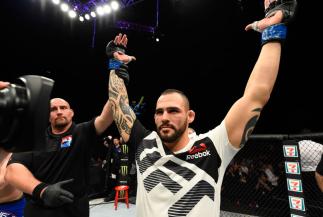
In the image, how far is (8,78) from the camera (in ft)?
31.9

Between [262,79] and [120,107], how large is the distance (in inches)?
37.3

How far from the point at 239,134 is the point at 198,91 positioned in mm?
10691

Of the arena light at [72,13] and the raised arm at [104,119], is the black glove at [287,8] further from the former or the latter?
the arena light at [72,13]

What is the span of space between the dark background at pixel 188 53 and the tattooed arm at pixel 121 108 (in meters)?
6.74

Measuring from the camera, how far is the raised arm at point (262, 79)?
1.28 metres

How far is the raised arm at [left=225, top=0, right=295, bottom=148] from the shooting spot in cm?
128

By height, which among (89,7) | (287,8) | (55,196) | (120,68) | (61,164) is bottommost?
(55,196)

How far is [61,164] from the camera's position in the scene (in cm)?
211

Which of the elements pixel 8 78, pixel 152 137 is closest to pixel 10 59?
pixel 8 78

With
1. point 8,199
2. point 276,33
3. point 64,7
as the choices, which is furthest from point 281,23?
point 64,7

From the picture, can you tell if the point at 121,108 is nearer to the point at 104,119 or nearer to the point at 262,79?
the point at 104,119

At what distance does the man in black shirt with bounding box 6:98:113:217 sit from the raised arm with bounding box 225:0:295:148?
44.5 inches

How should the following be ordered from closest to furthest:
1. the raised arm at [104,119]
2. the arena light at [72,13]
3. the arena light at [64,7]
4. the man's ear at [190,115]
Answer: the man's ear at [190,115], the raised arm at [104,119], the arena light at [64,7], the arena light at [72,13]

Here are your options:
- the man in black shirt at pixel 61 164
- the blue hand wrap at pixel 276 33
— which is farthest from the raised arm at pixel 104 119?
the blue hand wrap at pixel 276 33
